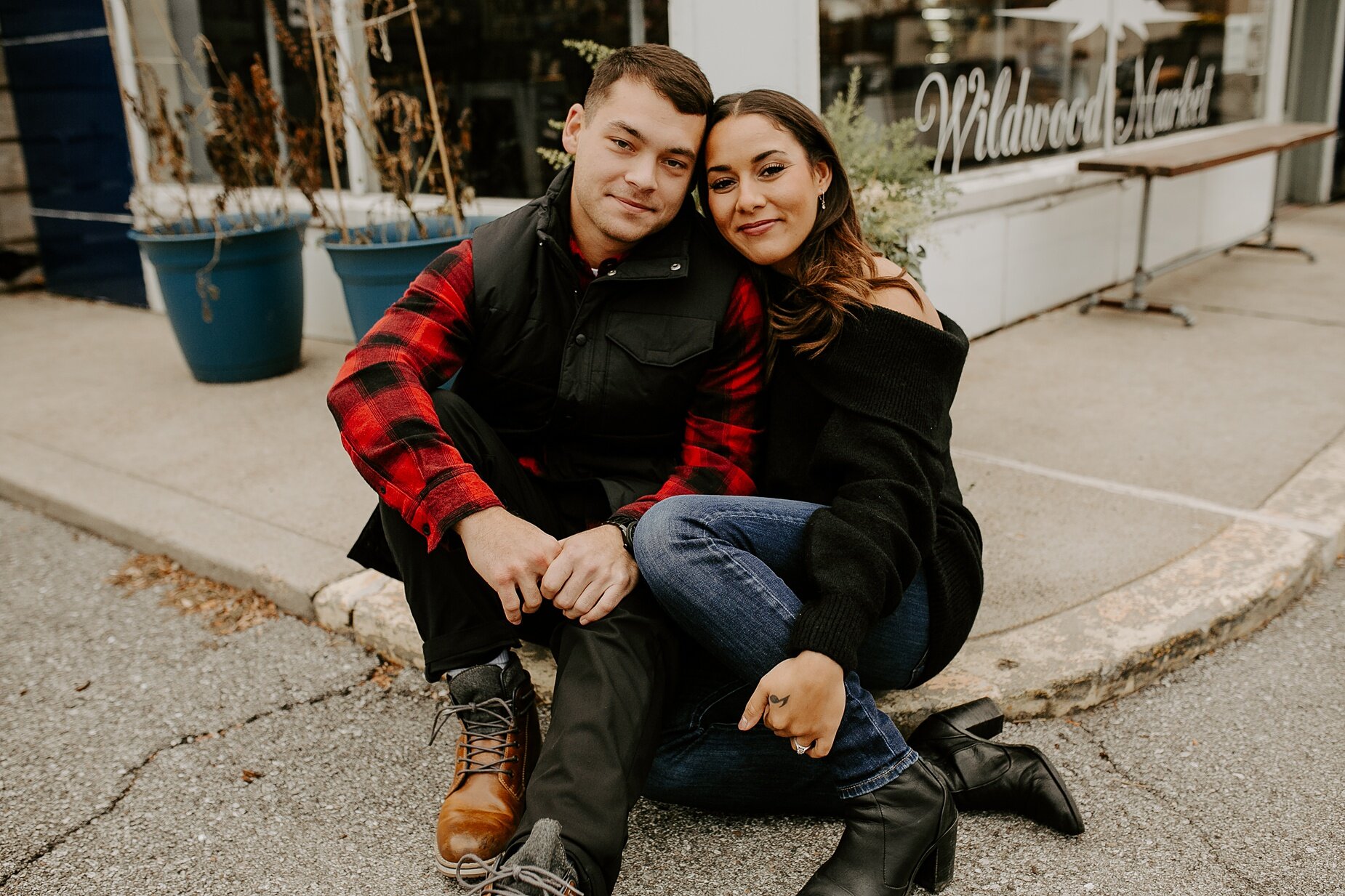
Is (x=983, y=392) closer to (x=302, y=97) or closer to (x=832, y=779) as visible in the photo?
(x=832, y=779)

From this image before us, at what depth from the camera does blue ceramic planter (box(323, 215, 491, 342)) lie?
13.7ft

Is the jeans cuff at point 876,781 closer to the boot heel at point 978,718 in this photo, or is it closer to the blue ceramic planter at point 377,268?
the boot heel at point 978,718

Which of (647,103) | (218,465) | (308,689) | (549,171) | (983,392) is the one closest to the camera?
(647,103)

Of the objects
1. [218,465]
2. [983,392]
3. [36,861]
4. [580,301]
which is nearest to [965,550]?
[580,301]

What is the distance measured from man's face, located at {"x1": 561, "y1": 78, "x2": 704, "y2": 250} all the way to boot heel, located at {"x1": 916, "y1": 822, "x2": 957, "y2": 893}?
1.24 meters

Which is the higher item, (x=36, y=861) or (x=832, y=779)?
(x=832, y=779)

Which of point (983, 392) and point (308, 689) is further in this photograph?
point (983, 392)

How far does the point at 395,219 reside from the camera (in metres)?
4.99

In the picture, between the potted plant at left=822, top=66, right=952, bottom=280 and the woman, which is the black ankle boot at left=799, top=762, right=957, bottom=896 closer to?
the woman

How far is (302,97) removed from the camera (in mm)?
5543

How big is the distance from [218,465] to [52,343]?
2690mm

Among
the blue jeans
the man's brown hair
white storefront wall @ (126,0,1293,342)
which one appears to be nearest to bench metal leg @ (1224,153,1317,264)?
white storefront wall @ (126,0,1293,342)

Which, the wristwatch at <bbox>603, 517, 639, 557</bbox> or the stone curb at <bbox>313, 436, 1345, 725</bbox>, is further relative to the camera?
the stone curb at <bbox>313, 436, 1345, 725</bbox>

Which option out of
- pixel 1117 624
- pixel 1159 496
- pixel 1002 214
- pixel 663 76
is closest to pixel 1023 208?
pixel 1002 214
